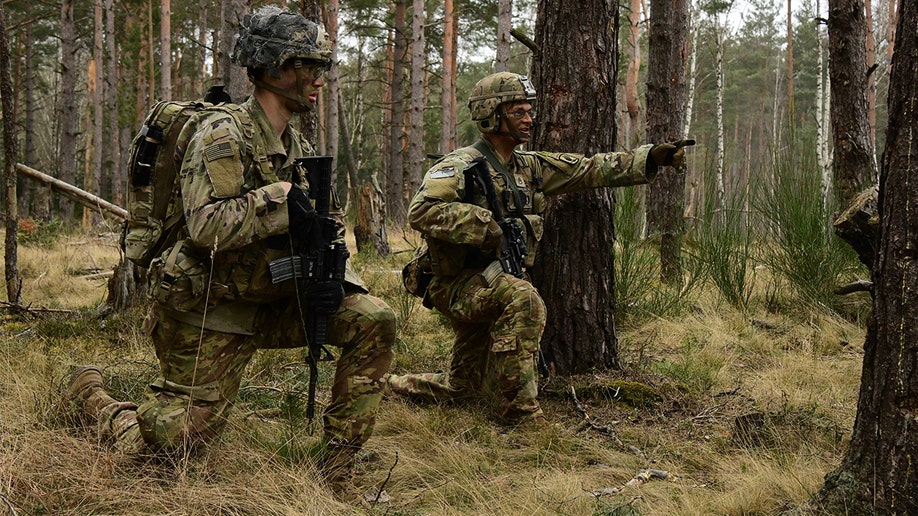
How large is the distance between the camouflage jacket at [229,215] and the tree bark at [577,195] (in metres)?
1.71

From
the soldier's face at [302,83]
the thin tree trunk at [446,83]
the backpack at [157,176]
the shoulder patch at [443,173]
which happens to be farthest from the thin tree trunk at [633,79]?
the backpack at [157,176]

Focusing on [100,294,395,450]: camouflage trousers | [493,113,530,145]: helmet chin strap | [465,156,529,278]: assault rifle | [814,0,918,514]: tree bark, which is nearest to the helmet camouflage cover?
[100,294,395,450]: camouflage trousers

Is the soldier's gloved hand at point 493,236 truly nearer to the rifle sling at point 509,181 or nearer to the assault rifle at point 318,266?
the rifle sling at point 509,181

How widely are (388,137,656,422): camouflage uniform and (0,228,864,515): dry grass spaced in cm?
21

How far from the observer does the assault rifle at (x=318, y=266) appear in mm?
3152

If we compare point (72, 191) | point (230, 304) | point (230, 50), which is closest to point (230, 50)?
point (230, 50)

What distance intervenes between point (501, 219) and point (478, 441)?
1.16m

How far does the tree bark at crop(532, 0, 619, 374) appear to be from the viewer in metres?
4.61

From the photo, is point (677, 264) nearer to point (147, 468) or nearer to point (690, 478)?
point (690, 478)

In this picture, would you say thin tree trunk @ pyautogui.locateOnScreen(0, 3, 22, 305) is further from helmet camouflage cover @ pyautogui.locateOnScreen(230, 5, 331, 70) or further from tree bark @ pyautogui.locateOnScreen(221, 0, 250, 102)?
helmet camouflage cover @ pyautogui.locateOnScreen(230, 5, 331, 70)

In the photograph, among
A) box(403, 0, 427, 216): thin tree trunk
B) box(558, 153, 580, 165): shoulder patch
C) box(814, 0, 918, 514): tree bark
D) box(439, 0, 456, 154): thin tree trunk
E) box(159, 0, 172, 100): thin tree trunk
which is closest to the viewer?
box(814, 0, 918, 514): tree bark

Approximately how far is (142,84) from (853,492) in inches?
985

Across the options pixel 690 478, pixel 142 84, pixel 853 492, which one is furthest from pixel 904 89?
pixel 142 84

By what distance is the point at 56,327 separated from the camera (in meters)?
5.68
